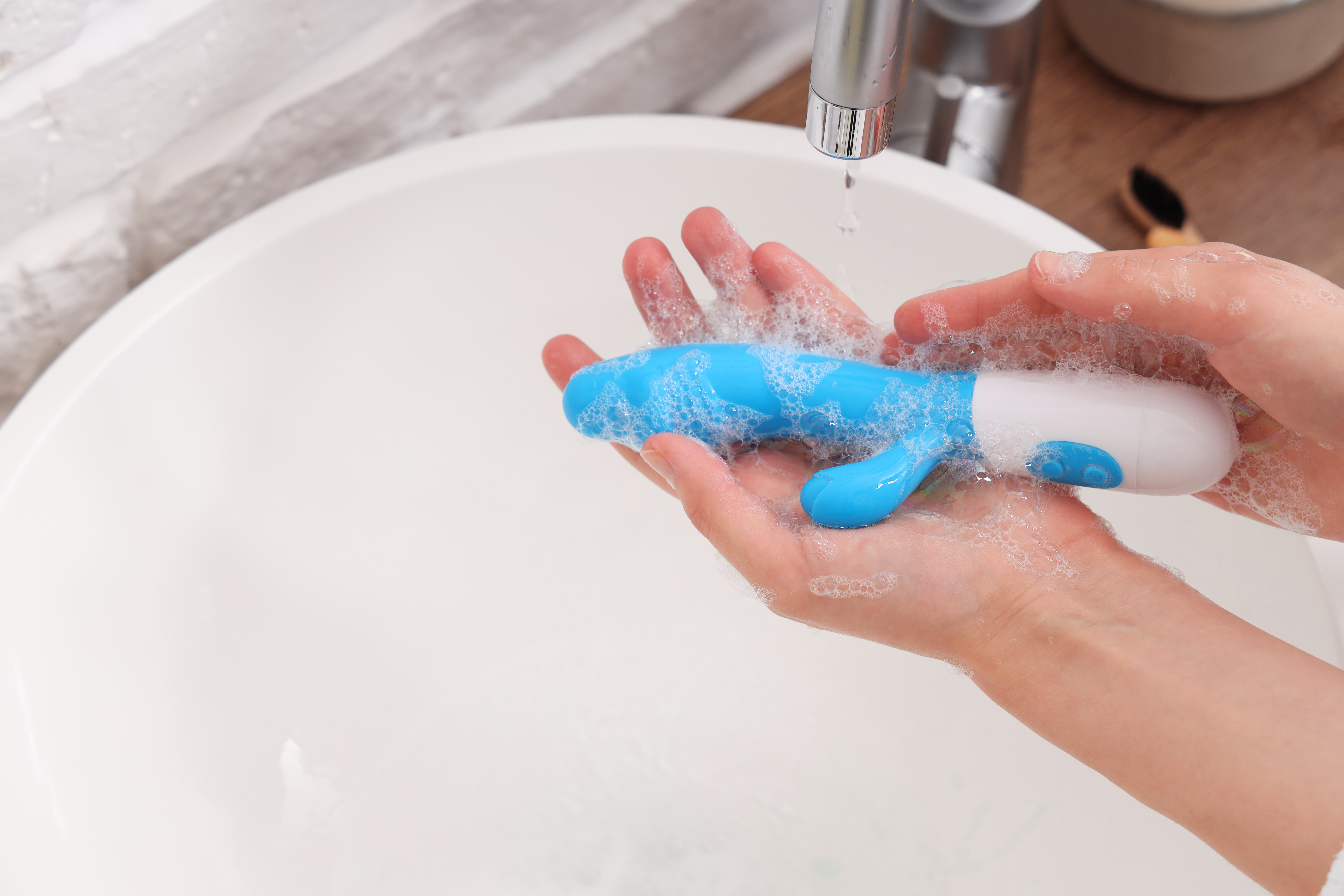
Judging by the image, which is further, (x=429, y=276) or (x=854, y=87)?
(x=429, y=276)

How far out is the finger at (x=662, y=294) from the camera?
0.69 meters

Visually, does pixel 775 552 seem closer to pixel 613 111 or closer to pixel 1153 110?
pixel 613 111

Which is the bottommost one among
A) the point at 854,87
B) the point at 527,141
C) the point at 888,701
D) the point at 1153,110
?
the point at 888,701

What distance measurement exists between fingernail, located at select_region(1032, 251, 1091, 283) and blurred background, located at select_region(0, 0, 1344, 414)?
1.28 ft

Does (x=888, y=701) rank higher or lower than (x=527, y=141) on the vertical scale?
lower

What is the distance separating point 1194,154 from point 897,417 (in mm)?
655

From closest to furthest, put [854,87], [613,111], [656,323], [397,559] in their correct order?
[854,87]
[656,323]
[397,559]
[613,111]

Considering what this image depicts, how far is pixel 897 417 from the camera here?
598mm

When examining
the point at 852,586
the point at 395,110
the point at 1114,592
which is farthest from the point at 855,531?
the point at 395,110

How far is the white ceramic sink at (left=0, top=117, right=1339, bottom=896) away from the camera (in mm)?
634

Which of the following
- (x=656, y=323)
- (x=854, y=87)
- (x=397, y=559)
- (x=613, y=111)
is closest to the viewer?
(x=854, y=87)

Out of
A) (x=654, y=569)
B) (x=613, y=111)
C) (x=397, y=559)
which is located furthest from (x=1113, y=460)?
(x=613, y=111)

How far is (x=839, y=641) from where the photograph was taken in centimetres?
82

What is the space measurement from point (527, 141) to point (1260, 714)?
0.58 meters
